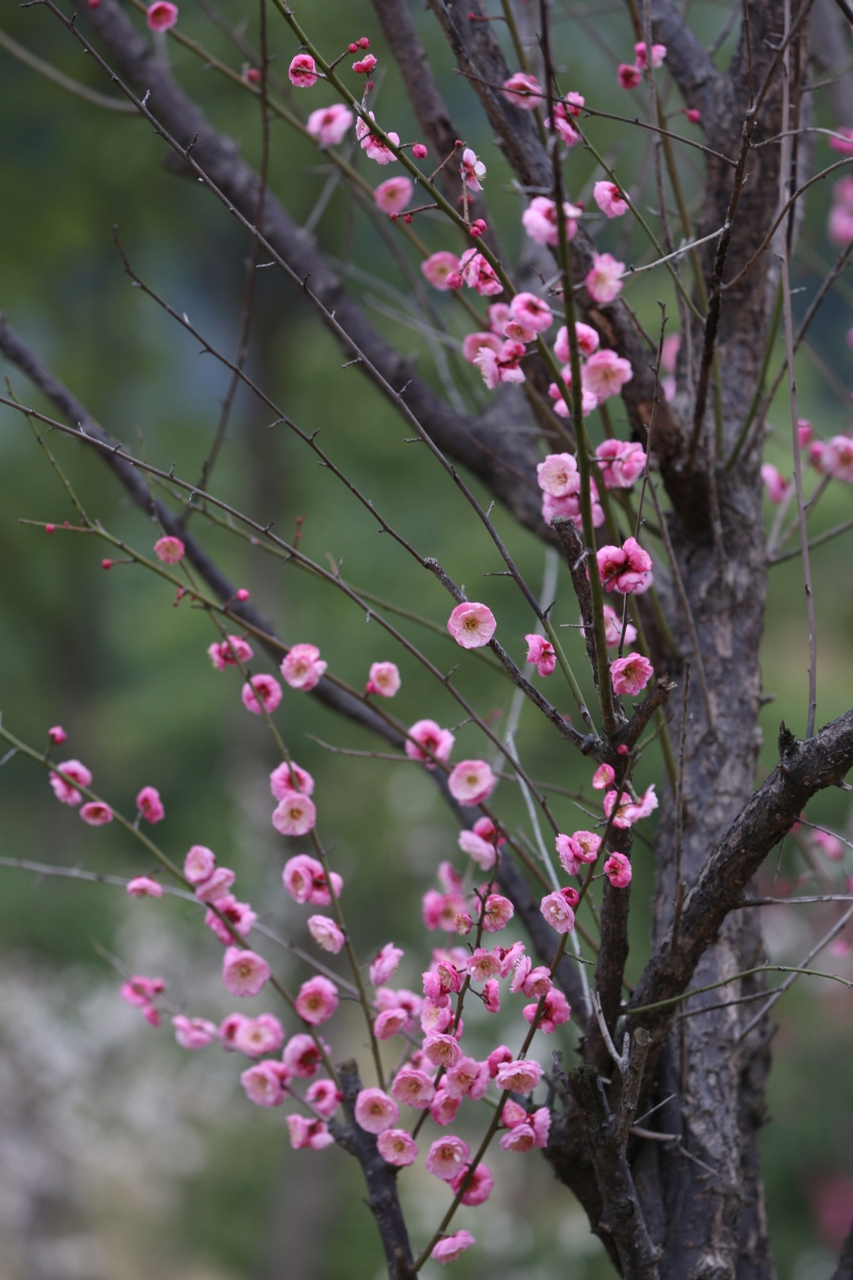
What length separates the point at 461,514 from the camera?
13.6 feet

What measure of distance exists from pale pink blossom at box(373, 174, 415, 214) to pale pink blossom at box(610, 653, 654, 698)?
0.64 meters

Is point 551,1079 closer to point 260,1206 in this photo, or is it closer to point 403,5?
point 403,5

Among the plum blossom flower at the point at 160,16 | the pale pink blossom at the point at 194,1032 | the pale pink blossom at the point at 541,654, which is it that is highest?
the plum blossom flower at the point at 160,16

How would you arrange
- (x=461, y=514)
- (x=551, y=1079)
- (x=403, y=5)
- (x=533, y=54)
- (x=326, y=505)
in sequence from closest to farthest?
(x=551, y=1079) → (x=403, y=5) → (x=533, y=54) → (x=461, y=514) → (x=326, y=505)

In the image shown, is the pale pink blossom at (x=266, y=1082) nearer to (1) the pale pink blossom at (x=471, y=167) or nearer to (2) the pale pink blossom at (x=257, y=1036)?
(2) the pale pink blossom at (x=257, y=1036)

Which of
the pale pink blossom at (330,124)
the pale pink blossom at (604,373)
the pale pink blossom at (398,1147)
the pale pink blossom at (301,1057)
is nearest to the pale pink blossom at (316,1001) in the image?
the pale pink blossom at (301,1057)

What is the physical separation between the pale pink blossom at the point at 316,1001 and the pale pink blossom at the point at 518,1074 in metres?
0.25

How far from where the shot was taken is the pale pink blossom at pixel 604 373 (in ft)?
2.59

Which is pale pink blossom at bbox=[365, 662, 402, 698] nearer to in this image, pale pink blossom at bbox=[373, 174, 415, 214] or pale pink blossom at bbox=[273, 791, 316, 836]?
pale pink blossom at bbox=[273, 791, 316, 836]

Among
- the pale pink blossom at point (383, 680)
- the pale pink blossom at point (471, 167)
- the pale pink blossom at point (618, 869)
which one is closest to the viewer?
the pale pink blossom at point (618, 869)

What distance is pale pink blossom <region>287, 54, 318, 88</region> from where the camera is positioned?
821 mm

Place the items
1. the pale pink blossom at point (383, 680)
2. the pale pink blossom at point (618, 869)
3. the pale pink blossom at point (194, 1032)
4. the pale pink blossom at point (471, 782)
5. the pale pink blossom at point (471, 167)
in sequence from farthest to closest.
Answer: the pale pink blossom at point (194, 1032), the pale pink blossom at point (383, 680), the pale pink blossom at point (471, 782), the pale pink blossom at point (471, 167), the pale pink blossom at point (618, 869)

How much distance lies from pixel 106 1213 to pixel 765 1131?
4199mm

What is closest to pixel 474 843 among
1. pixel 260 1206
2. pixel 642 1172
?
pixel 642 1172
